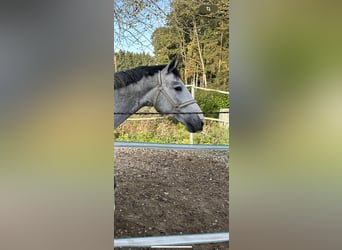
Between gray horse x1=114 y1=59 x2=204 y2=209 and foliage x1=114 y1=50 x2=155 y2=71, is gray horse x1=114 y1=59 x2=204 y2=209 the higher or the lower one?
the lower one

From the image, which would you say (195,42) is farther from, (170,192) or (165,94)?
(170,192)

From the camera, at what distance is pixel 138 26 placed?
4.91 ft

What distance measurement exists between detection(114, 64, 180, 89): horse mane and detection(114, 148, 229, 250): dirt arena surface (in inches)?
12.6

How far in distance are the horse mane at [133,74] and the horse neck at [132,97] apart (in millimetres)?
19

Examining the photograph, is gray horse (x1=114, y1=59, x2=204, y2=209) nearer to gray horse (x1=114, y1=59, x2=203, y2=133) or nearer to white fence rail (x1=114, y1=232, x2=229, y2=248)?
gray horse (x1=114, y1=59, x2=203, y2=133)

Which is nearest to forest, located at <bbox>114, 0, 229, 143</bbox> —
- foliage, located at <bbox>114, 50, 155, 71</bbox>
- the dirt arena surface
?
foliage, located at <bbox>114, 50, 155, 71</bbox>

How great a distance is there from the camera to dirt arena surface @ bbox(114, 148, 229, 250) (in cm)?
150

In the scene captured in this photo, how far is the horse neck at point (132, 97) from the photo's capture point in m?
1.49
